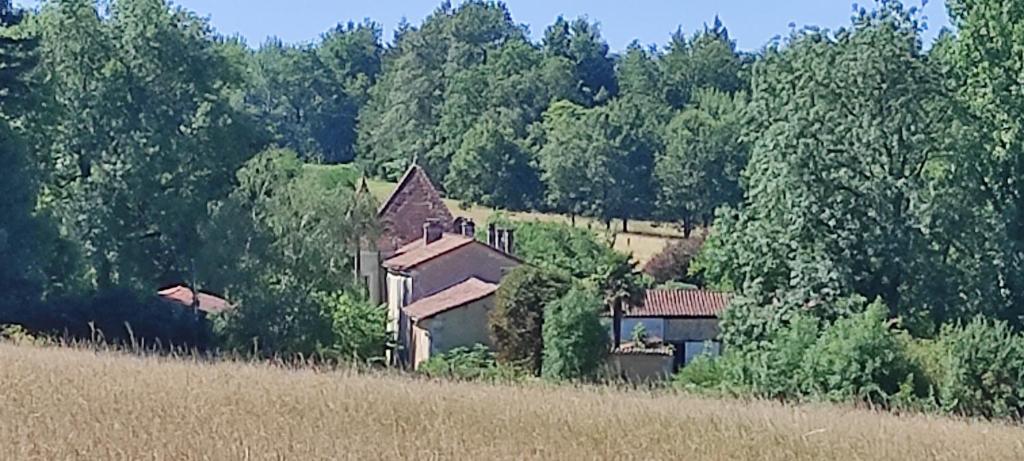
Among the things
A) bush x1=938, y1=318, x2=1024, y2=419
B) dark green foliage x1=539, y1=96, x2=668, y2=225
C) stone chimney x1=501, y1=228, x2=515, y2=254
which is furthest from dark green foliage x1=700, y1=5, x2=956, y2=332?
dark green foliage x1=539, y1=96, x2=668, y2=225

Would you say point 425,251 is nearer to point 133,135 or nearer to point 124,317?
point 133,135

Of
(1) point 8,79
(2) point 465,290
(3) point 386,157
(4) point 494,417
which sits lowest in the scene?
(4) point 494,417

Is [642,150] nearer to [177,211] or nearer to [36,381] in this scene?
[177,211]

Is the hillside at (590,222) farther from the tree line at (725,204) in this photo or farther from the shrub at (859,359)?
the shrub at (859,359)

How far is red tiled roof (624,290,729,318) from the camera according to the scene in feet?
146

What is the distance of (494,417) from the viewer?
26.6 feet

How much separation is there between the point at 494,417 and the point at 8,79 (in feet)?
103

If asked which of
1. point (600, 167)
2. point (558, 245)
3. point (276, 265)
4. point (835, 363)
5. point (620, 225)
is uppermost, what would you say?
point (600, 167)

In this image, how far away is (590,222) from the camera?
74.9 meters

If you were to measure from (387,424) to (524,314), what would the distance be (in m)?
30.0

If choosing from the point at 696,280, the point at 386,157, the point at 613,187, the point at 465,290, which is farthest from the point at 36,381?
A: the point at 386,157

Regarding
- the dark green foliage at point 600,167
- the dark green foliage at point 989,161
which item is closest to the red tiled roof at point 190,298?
the dark green foliage at point 989,161

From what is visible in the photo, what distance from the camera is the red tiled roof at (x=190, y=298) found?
3716 centimetres

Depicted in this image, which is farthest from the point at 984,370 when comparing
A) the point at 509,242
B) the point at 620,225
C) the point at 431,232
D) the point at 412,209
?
the point at 620,225
